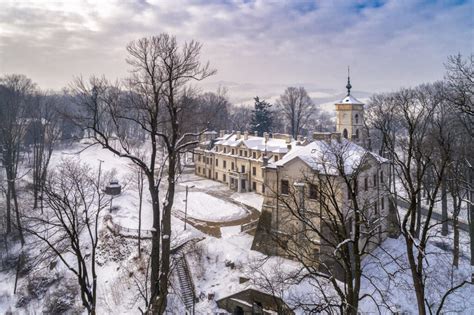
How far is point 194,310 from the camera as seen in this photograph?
17016mm

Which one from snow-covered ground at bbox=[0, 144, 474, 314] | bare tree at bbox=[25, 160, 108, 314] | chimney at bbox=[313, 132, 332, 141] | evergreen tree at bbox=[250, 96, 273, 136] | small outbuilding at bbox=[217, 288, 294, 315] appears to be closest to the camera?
bare tree at bbox=[25, 160, 108, 314]

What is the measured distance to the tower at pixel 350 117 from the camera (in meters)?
24.9

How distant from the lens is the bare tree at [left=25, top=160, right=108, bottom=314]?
10281 millimetres

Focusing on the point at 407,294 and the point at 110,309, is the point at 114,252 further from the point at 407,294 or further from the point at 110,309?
the point at 407,294

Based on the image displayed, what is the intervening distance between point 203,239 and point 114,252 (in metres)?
5.91

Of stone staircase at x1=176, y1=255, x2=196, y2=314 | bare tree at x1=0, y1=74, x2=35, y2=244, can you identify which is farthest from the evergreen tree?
stone staircase at x1=176, y1=255, x2=196, y2=314

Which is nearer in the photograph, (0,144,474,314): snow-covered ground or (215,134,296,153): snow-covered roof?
(0,144,474,314): snow-covered ground

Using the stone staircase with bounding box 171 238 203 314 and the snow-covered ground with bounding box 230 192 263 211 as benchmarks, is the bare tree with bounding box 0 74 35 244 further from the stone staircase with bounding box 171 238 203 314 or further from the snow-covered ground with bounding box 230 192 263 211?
the snow-covered ground with bounding box 230 192 263 211

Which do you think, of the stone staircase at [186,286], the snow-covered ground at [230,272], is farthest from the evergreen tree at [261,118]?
the stone staircase at [186,286]

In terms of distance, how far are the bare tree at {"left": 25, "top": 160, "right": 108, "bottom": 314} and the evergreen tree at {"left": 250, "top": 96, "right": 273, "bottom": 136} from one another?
29.4m

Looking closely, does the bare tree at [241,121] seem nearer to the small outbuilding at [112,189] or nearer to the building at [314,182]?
the building at [314,182]

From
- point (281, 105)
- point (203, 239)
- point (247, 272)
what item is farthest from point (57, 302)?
point (281, 105)

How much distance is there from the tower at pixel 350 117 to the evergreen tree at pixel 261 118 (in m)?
26.0

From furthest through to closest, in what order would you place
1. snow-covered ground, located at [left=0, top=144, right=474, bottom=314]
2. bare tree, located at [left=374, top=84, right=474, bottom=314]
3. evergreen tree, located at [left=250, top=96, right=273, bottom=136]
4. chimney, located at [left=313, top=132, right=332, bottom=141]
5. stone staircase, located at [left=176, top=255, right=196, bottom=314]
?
1. evergreen tree, located at [left=250, top=96, right=273, bottom=136]
2. chimney, located at [left=313, top=132, right=332, bottom=141]
3. stone staircase, located at [left=176, top=255, right=196, bottom=314]
4. snow-covered ground, located at [left=0, top=144, right=474, bottom=314]
5. bare tree, located at [left=374, top=84, right=474, bottom=314]
